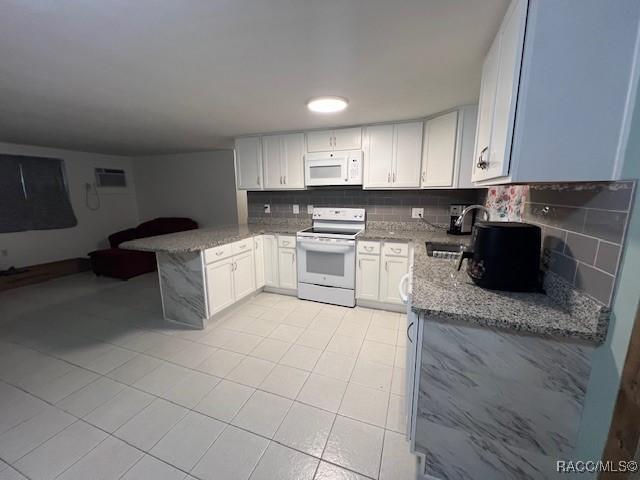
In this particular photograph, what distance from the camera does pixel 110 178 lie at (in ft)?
17.3

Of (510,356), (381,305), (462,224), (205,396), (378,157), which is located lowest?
(205,396)

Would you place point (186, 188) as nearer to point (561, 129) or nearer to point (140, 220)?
point (140, 220)

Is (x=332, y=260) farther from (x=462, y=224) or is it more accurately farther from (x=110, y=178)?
(x=110, y=178)

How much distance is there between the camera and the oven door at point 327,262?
290cm

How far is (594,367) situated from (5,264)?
258 inches

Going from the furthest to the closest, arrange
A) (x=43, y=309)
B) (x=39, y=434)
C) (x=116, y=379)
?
(x=43, y=309) < (x=116, y=379) < (x=39, y=434)

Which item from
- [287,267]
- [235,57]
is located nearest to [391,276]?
[287,267]

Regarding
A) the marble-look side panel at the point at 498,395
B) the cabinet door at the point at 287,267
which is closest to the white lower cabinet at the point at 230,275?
the cabinet door at the point at 287,267

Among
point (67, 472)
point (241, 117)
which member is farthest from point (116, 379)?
point (241, 117)

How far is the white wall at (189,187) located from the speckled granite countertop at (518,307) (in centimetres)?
440

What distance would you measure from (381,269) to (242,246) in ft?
5.32

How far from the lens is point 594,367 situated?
943mm

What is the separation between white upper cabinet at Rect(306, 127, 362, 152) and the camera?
298 cm

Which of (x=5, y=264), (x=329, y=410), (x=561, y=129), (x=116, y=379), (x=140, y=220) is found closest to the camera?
(x=561, y=129)
